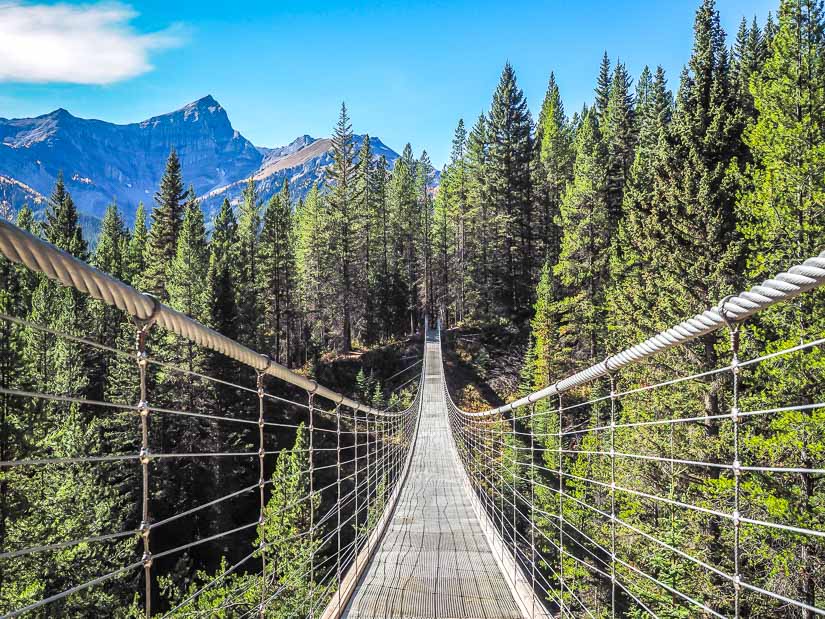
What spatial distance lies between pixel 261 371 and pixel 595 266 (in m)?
19.6

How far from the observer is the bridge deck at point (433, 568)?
3193mm

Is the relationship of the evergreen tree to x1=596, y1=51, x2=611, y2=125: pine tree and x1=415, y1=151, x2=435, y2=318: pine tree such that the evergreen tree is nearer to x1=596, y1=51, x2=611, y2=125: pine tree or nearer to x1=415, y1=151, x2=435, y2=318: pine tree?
x1=596, y1=51, x2=611, y2=125: pine tree

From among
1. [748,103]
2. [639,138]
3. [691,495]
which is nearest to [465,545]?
[691,495]

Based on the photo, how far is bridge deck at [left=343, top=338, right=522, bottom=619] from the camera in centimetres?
319

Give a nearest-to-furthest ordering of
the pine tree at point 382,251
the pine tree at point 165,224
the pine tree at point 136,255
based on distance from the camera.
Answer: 1. the pine tree at point 165,224
2. the pine tree at point 136,255
3. the pine tree at point 382,251

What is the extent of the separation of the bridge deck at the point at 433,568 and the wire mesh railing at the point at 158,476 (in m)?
0.22

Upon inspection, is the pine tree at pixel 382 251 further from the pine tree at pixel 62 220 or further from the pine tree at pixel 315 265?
the pine tree at pixel 62 220

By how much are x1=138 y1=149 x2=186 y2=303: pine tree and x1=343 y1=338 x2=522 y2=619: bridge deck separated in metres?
20.3

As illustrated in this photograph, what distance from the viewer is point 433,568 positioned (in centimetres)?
391

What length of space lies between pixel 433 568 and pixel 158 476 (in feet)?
53.5

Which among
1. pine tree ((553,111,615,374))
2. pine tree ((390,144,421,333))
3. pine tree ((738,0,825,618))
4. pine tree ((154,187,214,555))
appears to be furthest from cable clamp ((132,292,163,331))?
pine tree ((390,144,421,333))

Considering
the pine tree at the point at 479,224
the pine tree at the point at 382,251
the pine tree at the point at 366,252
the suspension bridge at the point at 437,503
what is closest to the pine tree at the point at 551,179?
the pine tree at the point at 479,224

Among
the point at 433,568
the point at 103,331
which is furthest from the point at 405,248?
the point at 433,568

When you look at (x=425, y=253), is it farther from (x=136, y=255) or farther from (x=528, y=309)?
(x=136, y=255)
